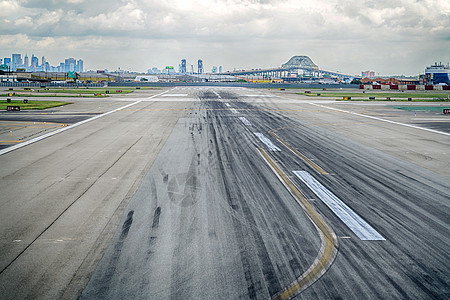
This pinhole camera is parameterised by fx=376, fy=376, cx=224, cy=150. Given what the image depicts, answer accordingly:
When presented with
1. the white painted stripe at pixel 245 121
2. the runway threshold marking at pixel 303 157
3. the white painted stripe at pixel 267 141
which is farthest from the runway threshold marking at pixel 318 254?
the white painted stripe at pixel 245 121

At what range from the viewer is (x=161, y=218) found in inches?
461

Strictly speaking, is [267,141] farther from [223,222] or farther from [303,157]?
[223,222]

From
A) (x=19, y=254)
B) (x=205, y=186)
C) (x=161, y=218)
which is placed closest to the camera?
(x=19, y=254)

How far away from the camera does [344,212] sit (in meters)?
12.4

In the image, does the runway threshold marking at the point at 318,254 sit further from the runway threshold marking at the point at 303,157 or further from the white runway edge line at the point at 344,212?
the runway threshold marking at the point at 303,157

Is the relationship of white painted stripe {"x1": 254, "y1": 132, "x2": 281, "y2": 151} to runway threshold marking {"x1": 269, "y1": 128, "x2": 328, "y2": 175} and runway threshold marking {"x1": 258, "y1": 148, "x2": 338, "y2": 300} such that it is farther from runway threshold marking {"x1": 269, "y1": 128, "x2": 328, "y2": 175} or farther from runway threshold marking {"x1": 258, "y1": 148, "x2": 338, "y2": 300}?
runway threshold marking {"x1": 258, "y1": 148, "x2": 338, "y2": 300}

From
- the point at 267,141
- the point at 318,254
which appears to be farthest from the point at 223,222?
the point at 267,141

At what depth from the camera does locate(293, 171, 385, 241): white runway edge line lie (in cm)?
1067

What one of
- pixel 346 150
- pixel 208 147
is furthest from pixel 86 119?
pixel 346 150

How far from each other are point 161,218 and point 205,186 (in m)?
3.68

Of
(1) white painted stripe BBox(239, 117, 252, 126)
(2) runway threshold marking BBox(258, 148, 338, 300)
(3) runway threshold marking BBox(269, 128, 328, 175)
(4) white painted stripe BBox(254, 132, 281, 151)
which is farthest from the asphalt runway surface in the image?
(1) white painted stripe BBox(239, 117, 252, 126)

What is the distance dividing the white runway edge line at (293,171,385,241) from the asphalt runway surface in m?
0.07

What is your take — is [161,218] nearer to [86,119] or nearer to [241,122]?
[241,122]

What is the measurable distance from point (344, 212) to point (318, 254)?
3.48 meters
